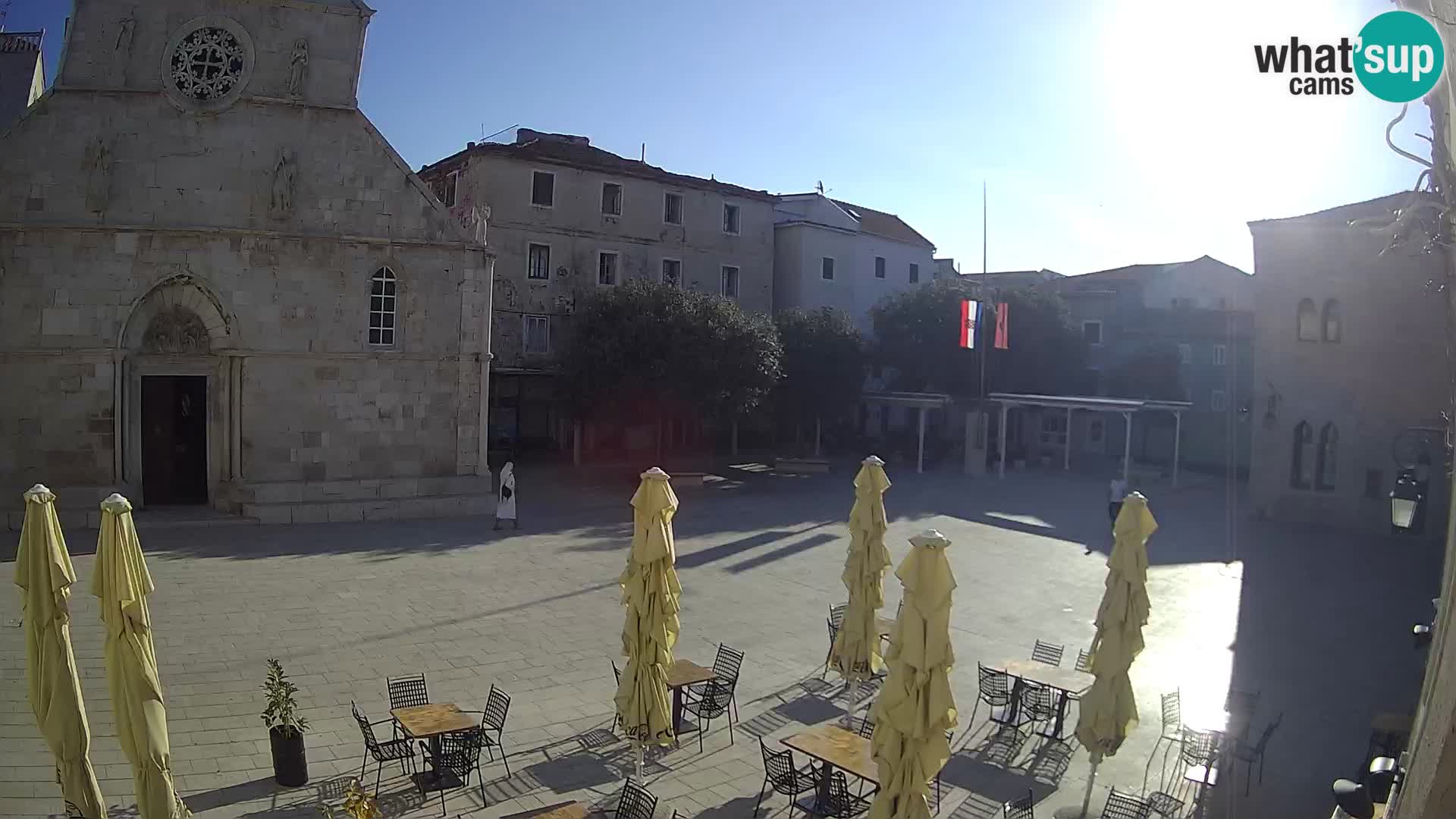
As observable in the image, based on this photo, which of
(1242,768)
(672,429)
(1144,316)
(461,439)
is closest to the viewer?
(1242,768)

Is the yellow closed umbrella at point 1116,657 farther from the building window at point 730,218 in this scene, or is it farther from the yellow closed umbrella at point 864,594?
the building window at point 730,218

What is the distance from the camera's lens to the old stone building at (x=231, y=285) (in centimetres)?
2253

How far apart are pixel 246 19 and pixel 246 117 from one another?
8.52 feet

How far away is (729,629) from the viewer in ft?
54.1

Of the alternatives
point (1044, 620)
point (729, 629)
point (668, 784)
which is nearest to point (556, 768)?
point (668, 784)

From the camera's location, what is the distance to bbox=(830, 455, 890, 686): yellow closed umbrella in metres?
12.2

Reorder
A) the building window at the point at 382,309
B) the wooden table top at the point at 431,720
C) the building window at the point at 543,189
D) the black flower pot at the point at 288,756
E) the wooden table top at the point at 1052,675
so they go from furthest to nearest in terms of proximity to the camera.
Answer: the building window at the point at 543,189, the building window at the point at 382,309, the wooden table top at the point at 1052,675, the wooden table top at the point at 431,720, the black flower pot at the point at 288,756

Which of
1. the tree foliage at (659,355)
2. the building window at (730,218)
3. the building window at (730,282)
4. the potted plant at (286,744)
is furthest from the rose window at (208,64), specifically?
the building window at (730,282)

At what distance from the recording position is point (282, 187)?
24.2 m

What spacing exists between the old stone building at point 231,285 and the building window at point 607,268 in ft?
44.7

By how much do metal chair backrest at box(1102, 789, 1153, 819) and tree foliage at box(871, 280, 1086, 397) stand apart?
115ft

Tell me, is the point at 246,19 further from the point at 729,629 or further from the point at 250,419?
the point at 729,629

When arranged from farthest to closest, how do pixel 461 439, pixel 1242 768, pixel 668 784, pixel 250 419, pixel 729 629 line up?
pixel 461 439
pixel 250 419
pixel 729 629
pixel 1242 768
pixel 668 784

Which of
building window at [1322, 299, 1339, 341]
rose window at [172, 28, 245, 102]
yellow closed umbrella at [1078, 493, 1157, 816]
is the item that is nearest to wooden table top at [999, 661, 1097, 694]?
yellow closed umbrella at [1078, 493, 1157, 816]
